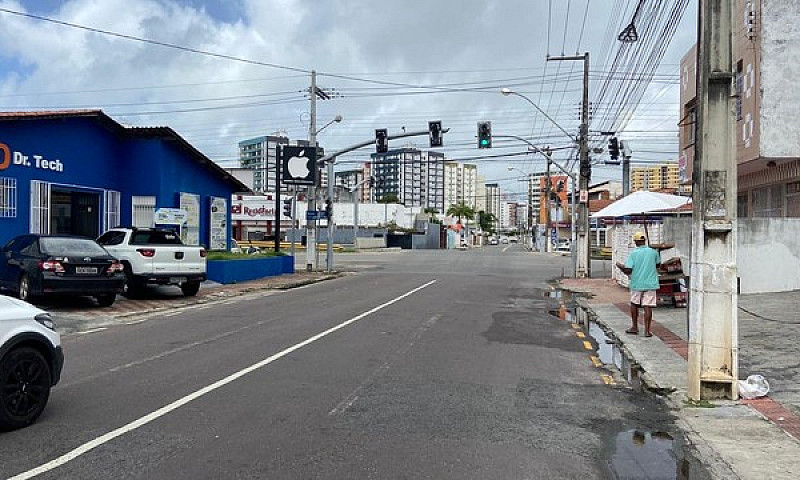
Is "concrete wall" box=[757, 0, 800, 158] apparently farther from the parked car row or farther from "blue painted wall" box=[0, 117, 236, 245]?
"blue painted wall" box=[0, 117, 236, 245]

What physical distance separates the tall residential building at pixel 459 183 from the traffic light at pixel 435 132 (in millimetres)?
115153

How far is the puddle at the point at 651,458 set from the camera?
5.57 meters

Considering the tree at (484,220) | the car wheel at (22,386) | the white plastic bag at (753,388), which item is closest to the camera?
the car wheel at (22,386)

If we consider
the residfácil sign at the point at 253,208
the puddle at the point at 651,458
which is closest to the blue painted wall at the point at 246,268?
the puddle at the point at 651,458

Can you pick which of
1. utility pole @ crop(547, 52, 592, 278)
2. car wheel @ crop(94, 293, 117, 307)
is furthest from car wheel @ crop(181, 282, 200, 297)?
utility pole @ crop(547, 52, 592, 278)

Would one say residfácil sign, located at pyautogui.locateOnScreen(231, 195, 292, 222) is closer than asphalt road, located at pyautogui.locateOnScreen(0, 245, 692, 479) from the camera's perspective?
No

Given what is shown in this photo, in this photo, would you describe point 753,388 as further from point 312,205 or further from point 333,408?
point 312,205

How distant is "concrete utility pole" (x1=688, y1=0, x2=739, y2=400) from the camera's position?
7871mm

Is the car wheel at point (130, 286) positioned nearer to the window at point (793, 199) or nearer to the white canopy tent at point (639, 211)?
the white canopy tent at point (639, 211)

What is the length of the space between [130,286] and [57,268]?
379 centimetres

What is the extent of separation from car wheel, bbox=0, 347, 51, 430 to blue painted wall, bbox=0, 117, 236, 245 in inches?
556

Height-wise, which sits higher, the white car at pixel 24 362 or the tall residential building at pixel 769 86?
the tall residential building at pixel 769 86

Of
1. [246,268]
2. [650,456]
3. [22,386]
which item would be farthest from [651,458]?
[246,268]

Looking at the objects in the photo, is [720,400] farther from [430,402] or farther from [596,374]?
[430,402]
